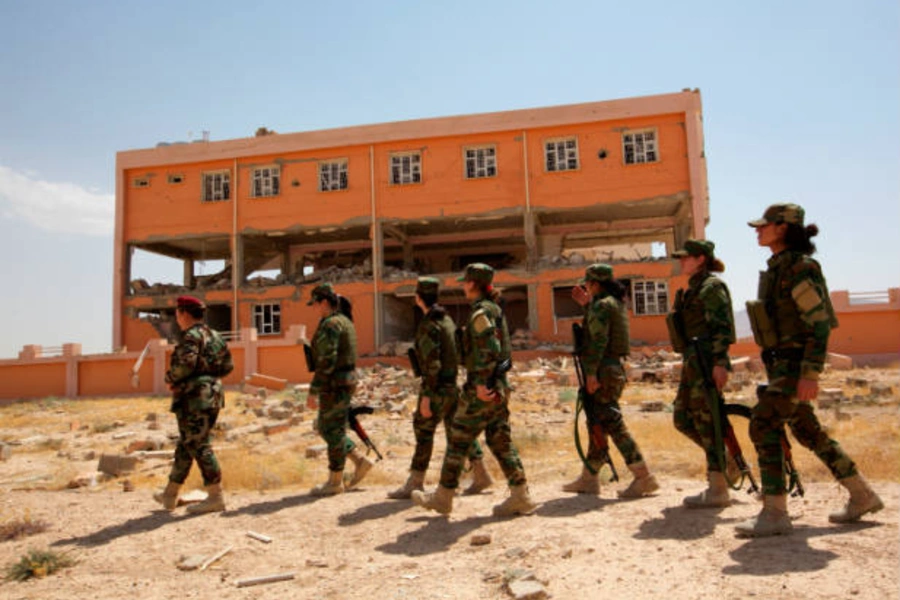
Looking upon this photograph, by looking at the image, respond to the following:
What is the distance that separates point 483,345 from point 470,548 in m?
1.34

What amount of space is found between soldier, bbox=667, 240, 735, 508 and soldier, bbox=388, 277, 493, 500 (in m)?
1.69

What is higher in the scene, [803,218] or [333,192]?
[333,192]

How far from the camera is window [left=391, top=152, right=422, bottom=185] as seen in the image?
24094mm

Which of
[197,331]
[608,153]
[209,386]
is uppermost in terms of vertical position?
[608,153]

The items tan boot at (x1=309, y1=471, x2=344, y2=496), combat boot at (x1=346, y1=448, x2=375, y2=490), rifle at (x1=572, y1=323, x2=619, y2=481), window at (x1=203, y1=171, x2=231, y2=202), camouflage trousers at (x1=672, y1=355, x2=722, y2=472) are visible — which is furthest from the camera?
window at (x1=203, y1=171, x2=231, y2=202)

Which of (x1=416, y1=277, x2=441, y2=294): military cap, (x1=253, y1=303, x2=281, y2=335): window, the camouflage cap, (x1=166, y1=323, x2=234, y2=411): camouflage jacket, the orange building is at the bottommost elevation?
(x1=166, y1=323, x2=234, y2=411): camouflage jacket

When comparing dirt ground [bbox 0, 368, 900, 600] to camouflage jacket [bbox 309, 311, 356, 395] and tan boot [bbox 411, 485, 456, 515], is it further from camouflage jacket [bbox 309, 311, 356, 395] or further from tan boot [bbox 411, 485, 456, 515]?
camouflage jacket [bbox 309, 311, 356, 395]

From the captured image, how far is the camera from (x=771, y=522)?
12.2 feet

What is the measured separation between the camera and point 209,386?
5.32 metres

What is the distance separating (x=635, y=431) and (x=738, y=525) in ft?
16.6

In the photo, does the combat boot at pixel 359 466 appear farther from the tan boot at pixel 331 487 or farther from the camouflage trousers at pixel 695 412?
the camouflage trousers at pixel 695 412

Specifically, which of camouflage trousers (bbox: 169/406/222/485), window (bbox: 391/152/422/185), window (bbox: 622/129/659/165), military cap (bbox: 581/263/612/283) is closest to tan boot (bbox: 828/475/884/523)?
military cap (bbox: 581/263/612/283)

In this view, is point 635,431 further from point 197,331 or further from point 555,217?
point 555,217

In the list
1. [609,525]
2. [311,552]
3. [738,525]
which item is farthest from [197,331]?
[738,525]
